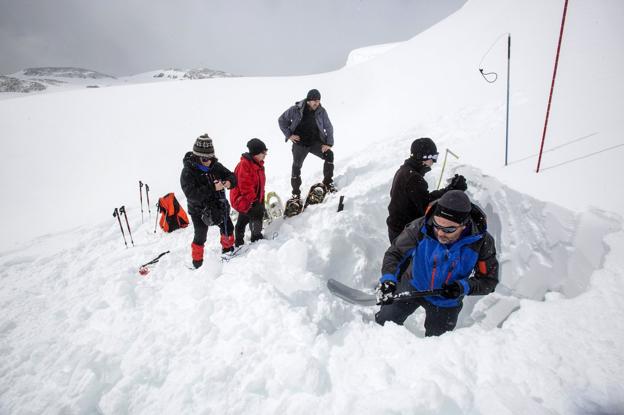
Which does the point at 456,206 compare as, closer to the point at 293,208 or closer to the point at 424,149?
the point at 424,149

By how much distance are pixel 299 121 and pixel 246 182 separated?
1.84m

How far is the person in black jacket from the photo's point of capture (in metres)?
4.14

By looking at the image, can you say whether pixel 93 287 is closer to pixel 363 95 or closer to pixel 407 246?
pixel 407 246

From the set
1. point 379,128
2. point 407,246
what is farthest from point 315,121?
point 379,128

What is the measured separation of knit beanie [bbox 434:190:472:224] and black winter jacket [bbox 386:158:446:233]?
89 cm

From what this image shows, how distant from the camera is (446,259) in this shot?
2895 mm

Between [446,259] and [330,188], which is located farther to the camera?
[330,188]

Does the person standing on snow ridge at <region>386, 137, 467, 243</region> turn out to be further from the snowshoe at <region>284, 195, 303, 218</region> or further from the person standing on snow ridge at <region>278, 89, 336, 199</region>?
the person standing on snow ridge at <region>278, 89, 336, 199</region>

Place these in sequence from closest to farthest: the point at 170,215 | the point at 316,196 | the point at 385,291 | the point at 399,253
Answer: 1. the point at 385,291
2. the point at 399,253
3. the point at 316,196
4. the point at 170,215

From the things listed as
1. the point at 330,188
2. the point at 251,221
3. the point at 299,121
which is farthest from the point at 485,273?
the point at 299,121

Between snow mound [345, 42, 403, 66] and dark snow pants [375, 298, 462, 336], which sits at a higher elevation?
snow mound [345, 42, 403, 66]

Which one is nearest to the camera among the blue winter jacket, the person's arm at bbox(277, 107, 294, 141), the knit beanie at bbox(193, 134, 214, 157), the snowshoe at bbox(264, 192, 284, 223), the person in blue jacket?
the person in blue jacket

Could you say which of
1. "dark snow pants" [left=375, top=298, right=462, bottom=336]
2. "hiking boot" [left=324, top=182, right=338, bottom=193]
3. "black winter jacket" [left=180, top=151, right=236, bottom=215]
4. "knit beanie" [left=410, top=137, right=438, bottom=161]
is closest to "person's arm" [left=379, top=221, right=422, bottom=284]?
"dark snow pants" [left=375, top=298, right=462, bottom=336]

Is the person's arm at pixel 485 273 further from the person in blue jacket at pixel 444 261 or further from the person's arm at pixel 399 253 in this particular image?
the person's arm at pixel 399 253
